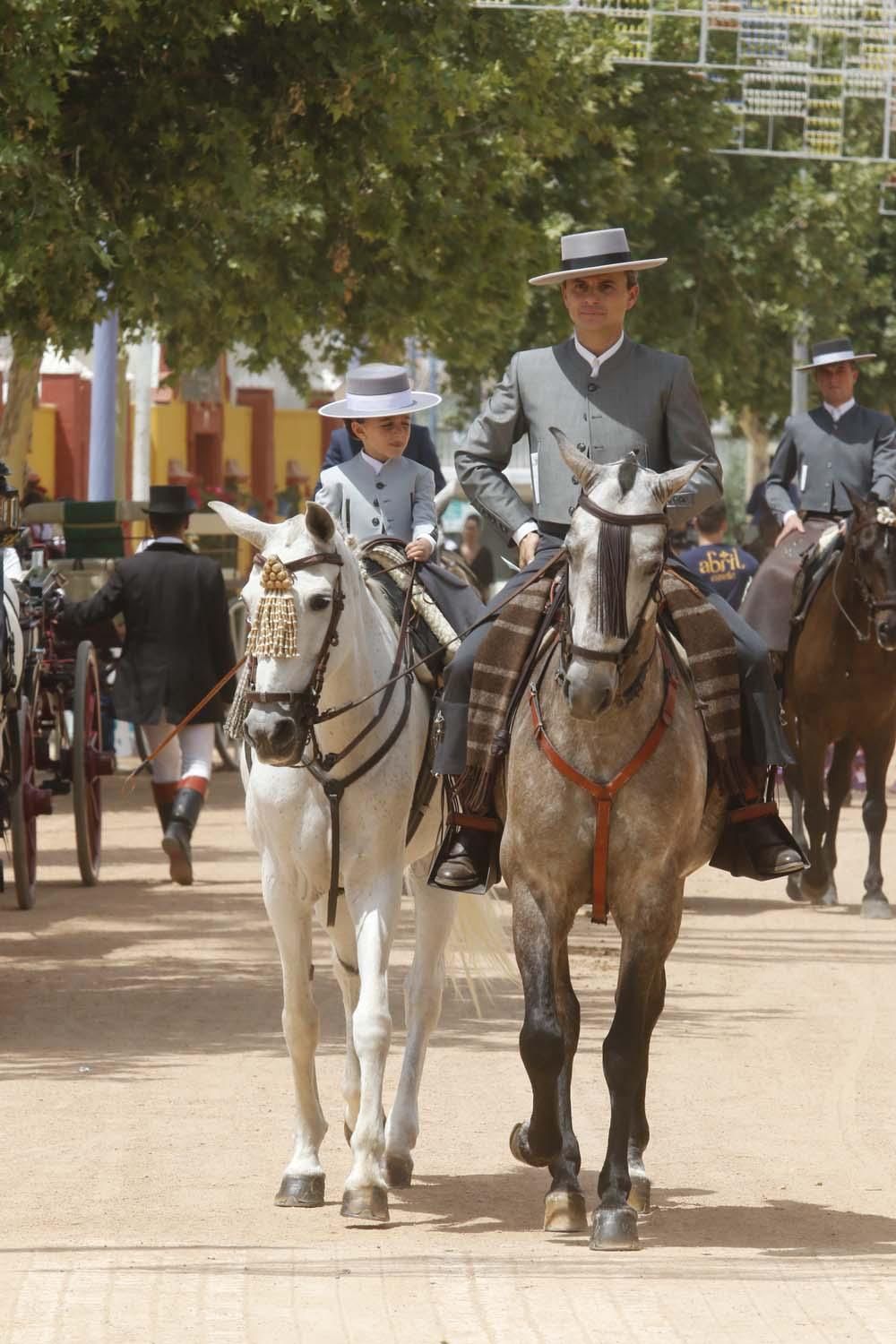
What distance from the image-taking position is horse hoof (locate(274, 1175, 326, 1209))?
7.61 metres

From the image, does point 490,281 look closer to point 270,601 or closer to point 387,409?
point 387,409

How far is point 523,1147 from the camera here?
291 inches

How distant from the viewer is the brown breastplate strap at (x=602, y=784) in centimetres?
717

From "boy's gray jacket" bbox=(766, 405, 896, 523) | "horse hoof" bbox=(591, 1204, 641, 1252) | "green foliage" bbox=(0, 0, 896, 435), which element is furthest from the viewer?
"boy's gray jacket" bbox=(766, 405, 896, 523)

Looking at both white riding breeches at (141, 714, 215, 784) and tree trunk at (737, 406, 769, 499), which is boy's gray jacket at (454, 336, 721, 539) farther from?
tree trunk at (737, 406, 769, 499)

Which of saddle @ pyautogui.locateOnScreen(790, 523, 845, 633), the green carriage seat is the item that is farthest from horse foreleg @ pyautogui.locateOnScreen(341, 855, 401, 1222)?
the green carriage seat

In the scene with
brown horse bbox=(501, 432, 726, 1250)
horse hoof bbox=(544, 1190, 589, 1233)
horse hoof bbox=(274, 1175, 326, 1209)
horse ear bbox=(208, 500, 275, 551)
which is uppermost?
horse ear bbox=(208, 500, 275, 551)

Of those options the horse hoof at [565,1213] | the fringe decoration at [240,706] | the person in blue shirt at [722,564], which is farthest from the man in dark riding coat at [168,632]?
the horse hoof at [565,1213]

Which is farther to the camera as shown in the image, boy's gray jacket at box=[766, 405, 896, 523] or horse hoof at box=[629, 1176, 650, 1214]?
boy's gray jacket at box=[766, 405, 896, 523]

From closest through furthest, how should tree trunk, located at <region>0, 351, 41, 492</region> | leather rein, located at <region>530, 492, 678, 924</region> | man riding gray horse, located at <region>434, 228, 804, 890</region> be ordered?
leather rein, located at <region>530, 492, 678, 924</region>
man riding gray horse, located at <region>434, 228, 804, 890</region>
tree trunk, located at <region>0, 351, 41, 492</region>

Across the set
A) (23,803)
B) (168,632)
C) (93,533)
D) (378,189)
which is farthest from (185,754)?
(378,189)

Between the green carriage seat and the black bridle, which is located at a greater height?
the black bridle

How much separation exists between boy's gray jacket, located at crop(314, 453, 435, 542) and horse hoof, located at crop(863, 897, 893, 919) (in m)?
6.24

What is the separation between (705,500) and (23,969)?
5.72 metres
